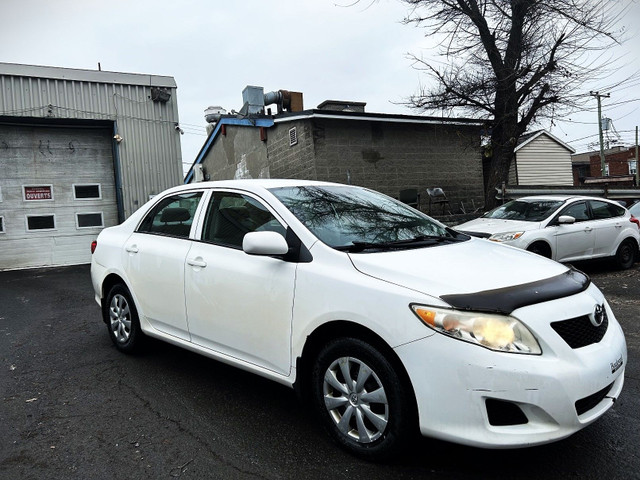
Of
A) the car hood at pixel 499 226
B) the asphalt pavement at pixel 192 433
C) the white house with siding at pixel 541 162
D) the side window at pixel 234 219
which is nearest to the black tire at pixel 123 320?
the asphalt pavement at pixel 192 433

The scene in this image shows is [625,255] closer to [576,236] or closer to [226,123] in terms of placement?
[576,236]

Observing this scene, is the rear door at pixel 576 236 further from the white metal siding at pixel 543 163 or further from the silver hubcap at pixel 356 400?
the white metal siding at pixel 543 163

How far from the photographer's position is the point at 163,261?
3941 millimetres

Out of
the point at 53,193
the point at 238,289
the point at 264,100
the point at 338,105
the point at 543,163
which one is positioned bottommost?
the point at 238,289

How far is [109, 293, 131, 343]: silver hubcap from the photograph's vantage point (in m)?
4.50

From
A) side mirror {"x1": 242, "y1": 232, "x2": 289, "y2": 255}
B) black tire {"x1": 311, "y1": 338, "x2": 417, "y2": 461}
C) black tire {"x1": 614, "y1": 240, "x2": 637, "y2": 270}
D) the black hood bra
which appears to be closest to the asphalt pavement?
black tire {"x1": 311, "y1": 338, "x2": 417, "y2": 461}

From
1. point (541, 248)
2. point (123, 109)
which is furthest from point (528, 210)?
point (123, 109)

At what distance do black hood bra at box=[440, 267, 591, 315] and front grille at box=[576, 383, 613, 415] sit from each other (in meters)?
0.49

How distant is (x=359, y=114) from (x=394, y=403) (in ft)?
38.2

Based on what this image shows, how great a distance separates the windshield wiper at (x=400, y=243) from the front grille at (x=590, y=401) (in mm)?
1254

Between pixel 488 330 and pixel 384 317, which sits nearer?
pixel 488 330

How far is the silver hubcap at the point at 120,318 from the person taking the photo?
14.8 ft

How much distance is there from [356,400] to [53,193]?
1386 centimetres

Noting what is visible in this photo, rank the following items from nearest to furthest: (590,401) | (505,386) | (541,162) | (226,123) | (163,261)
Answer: (505,386), (590,401), (163,261), (226,123), (541,162)
